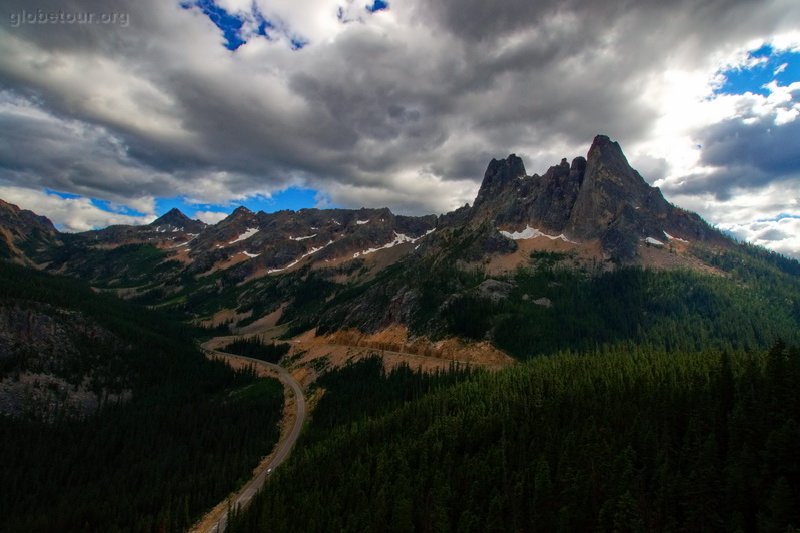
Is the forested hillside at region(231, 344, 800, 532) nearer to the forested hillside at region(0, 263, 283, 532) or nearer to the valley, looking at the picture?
the valley

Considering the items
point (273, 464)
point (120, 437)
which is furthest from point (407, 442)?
point (120, 437)

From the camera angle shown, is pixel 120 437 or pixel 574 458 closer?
pixel 574 458

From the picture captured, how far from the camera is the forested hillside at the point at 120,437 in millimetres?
95625

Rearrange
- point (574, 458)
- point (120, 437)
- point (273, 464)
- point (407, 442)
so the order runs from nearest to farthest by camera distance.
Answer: point (574, 458) < point (407, 442) < point (273, 464) < point (120, 437)

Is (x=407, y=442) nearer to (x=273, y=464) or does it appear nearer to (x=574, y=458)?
(x=574, y=458)

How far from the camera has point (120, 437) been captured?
131 metres

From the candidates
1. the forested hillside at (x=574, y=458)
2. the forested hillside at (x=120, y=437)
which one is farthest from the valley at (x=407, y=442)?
the forested hillside at (x=120, y=437)

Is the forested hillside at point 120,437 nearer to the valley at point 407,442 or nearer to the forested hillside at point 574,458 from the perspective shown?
the valley at point 407,442

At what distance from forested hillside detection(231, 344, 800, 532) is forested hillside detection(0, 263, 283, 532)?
22379 millimetres

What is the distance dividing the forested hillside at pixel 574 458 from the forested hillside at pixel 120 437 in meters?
22.4

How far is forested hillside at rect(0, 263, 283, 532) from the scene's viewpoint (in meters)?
95.6

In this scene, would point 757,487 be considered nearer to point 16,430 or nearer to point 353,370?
point 353,370

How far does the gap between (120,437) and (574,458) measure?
133891mm

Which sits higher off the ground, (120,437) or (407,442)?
(407,442)
